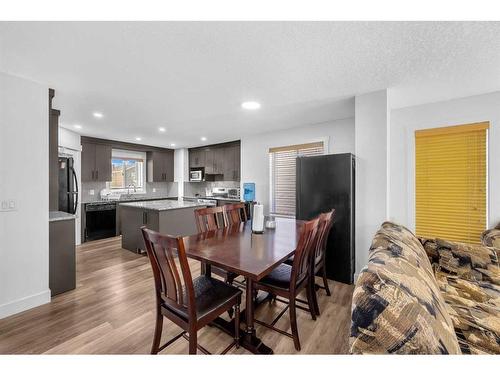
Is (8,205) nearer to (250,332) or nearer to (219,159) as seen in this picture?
(250,332)

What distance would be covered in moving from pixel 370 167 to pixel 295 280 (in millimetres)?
1650

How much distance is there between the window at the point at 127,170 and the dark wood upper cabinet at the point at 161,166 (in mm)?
251

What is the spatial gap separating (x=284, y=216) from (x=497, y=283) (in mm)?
2859

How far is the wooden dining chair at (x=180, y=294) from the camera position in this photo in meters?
1.22

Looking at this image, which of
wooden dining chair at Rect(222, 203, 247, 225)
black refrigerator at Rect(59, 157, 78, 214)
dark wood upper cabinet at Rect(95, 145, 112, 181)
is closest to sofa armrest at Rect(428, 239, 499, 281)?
wooden dining chair at Rect(222, 203, 247, 225)

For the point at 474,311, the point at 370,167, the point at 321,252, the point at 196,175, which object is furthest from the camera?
the point at 196,175

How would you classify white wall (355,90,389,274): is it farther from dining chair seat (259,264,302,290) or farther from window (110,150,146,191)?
window (110,150,146,191)

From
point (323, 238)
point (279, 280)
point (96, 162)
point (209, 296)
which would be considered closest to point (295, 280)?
point (279, 280)

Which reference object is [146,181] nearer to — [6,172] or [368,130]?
[6,172]

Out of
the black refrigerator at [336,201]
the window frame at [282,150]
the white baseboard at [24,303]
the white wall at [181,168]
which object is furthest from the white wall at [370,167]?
the white wall at [181,168]

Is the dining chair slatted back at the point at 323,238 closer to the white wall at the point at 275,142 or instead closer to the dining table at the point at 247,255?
the dining table at the point at 247,255

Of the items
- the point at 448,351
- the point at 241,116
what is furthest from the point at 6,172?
the point at 448,351

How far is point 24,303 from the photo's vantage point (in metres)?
2.05

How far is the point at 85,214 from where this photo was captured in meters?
4.41
